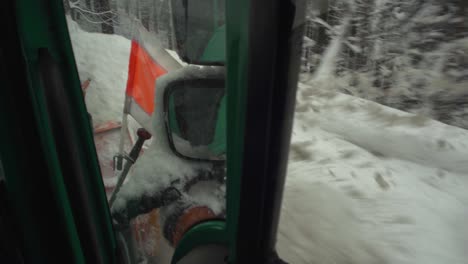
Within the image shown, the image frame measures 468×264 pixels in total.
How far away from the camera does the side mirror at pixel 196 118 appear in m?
0.85

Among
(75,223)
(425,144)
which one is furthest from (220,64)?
(75,223)

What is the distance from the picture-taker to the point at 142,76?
39.7 inches

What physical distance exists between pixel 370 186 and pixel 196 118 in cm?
44

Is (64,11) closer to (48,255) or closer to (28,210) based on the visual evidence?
(28,210)

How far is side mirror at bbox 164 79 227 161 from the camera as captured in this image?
2.80 ft

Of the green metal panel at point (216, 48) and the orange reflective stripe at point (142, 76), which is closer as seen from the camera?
the green metal panel at point (216, 48)

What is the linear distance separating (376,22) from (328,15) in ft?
0.26

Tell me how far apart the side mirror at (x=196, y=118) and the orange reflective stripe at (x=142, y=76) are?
0.21ft

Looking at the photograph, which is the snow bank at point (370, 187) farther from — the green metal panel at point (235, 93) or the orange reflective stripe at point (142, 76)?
the orange reflective stripe at point (142, 76)

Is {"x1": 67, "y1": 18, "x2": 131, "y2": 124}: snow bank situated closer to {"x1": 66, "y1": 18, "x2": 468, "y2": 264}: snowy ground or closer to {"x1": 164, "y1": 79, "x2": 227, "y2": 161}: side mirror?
{"x1": 164, "y1": 79, "x2": 227, "y2": 161}: side mirror

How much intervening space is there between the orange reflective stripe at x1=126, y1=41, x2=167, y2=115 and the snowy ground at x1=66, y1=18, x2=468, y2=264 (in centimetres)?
43

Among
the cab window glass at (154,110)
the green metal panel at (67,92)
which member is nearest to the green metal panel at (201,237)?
the cab window glass at (154,110)

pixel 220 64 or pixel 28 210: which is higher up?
pixel 220 64

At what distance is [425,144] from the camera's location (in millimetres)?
631
